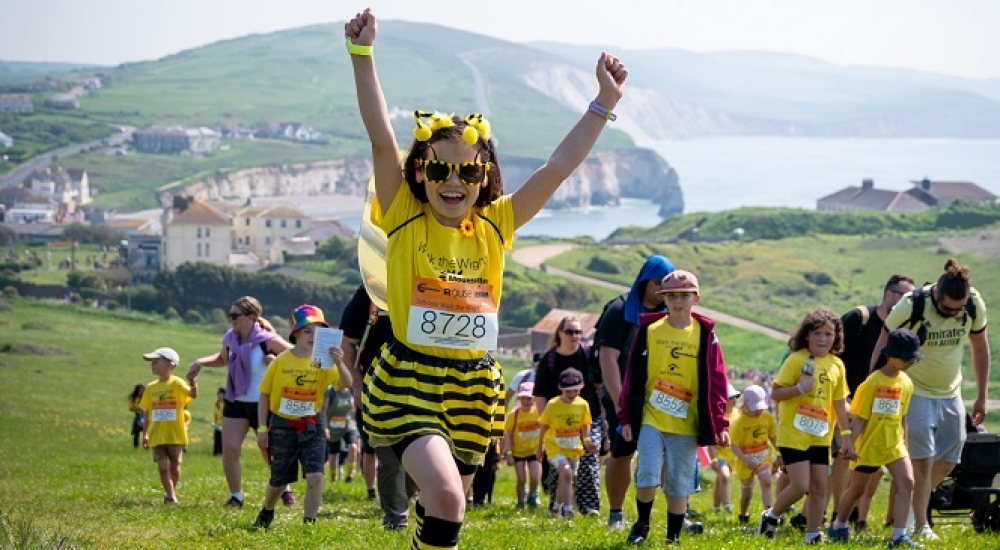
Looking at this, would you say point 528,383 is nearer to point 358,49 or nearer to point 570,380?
point 570,380

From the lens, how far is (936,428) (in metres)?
12.0

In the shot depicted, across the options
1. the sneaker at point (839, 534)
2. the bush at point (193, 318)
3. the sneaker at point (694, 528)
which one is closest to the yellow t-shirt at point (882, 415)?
the sneaker at point (839, 534)

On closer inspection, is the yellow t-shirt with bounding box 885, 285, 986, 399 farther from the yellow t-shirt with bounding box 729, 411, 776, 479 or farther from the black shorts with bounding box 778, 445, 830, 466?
the yellow t-shirt with bounding box 729, 411, 776, 479

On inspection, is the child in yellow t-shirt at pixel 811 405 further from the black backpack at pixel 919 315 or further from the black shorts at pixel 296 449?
the black shorts at pixel 296 449

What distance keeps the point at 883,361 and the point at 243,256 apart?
14341 centimetres

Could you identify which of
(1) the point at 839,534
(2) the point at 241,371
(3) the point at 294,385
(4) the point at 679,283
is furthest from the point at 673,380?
(2) the point at 241,371

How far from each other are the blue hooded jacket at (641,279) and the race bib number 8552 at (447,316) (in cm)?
409

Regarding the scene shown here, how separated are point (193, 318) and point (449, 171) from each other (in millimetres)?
100554

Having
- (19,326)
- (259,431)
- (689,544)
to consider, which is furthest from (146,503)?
(19,326)

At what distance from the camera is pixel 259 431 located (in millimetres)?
12984

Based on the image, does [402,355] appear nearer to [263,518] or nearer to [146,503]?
[263,518]

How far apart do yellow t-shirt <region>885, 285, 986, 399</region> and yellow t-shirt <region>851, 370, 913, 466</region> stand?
1.02ft

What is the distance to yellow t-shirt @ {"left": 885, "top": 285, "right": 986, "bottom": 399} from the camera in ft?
38.8

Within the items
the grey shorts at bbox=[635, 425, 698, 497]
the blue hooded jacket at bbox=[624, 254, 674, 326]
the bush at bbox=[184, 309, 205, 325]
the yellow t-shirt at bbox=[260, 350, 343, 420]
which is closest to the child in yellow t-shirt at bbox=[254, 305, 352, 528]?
the yellow t-shirt at bbox=[260, 350, 343, 420]
